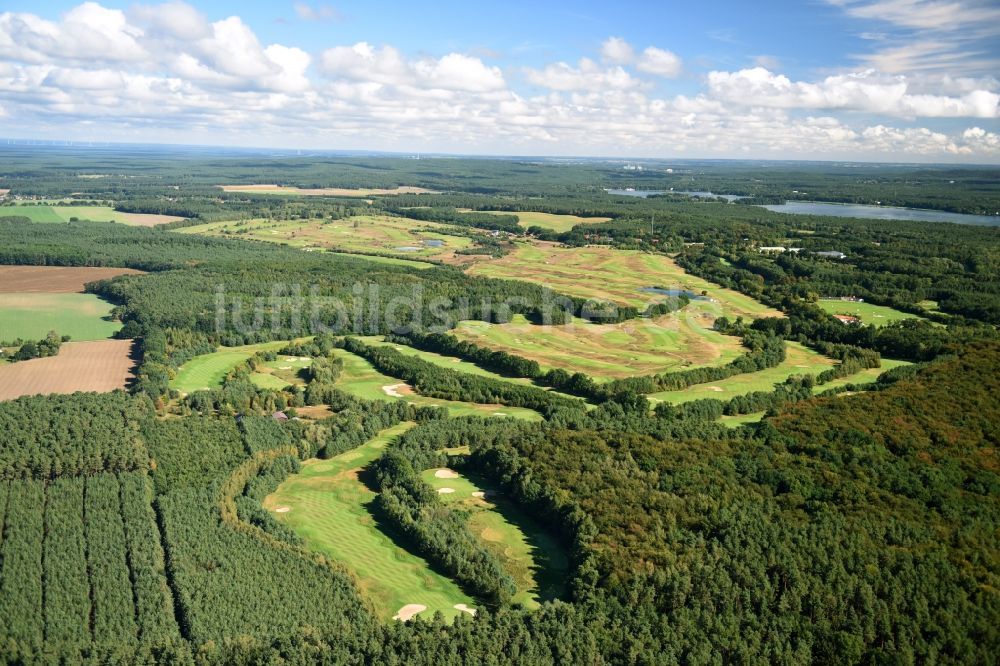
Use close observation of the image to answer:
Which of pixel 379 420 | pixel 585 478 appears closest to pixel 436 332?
pixel 379 420

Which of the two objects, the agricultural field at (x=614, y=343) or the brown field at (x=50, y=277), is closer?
the agricultural field at (x=614, y=343)

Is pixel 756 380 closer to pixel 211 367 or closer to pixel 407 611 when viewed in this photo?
pixel 407 611

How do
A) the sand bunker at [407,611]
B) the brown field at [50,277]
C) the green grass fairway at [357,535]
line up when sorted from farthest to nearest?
1. the brown field at [50,277]
2. the green grass fairway at [357,535]
3. the sand bunker at [407,611]

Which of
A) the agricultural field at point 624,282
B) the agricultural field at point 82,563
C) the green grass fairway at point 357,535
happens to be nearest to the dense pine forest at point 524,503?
the agricultural field at point 82,563

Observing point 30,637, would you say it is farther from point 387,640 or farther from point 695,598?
point 695,598

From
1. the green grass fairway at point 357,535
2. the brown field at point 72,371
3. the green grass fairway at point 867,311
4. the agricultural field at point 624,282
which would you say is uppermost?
the agricultural field at point 624,282

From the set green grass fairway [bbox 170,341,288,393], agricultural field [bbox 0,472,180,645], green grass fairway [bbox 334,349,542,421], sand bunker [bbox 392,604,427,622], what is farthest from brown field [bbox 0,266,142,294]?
sand bunker [bbox 392,604,427,622]

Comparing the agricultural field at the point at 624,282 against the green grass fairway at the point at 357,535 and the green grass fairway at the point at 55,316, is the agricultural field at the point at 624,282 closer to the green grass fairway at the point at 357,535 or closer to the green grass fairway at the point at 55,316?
the green grass fairway at the point at 55,316
